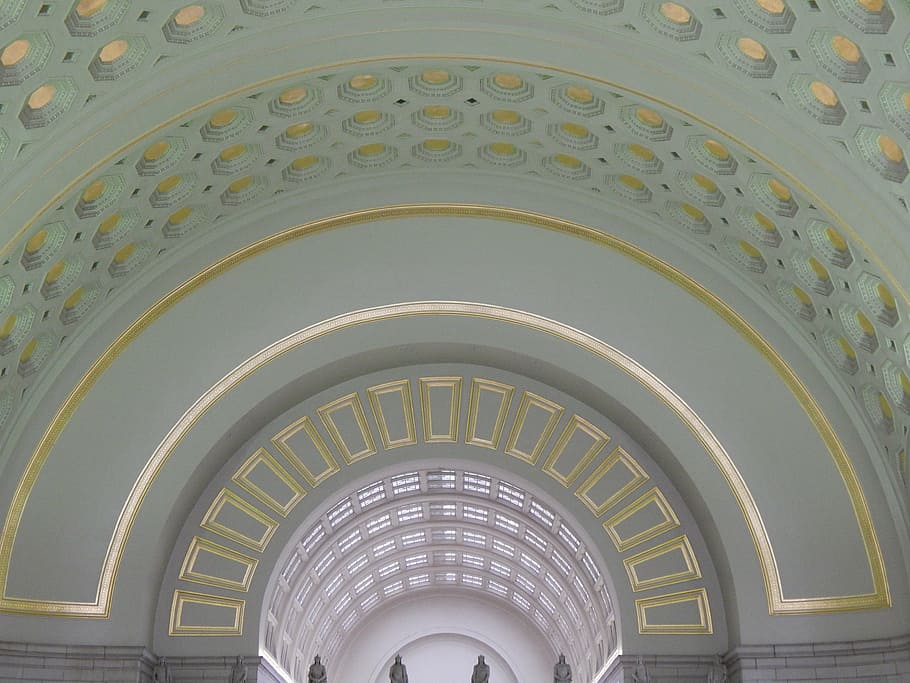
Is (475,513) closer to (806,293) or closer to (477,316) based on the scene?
(477,316)

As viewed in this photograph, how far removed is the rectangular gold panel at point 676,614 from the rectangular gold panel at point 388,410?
5721 millimetres

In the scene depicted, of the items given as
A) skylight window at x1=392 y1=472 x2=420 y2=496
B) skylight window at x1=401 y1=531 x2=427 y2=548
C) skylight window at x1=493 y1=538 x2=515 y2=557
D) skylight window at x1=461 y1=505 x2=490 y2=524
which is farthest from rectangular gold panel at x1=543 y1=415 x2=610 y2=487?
skylight window at x1=401 y1=531 x2=427 y2=548

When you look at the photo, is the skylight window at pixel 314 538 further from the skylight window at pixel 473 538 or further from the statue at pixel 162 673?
the statue at pixel 162 673

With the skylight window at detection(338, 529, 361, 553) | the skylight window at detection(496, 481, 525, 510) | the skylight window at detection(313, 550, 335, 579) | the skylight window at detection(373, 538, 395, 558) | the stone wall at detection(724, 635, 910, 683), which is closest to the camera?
the stone wall at detection(724, 635, 910, 683)

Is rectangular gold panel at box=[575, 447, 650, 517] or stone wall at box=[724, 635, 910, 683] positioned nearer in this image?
stone wall at box=[724, 635, 910, 683]

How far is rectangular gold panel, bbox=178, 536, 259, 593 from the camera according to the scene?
71.8ft

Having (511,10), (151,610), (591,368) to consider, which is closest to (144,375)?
(151,610)

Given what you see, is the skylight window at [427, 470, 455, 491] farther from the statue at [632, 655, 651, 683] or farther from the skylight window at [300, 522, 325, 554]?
the statue at [632, 655, 651, 683]

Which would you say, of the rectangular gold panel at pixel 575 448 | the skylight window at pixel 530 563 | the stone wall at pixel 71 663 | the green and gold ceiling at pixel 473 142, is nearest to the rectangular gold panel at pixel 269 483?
the stone wall at pixel 71 663

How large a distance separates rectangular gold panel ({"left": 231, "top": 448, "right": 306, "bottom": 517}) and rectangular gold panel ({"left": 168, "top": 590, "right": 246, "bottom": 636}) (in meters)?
2.09

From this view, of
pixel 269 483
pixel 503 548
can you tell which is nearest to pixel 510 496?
pixel 503 548

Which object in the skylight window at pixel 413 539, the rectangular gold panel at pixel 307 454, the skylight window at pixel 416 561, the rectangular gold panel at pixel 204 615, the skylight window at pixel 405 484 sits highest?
the skylight window at pixel 416 561

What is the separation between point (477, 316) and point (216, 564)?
7.24m

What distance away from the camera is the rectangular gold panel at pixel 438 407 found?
22.5 meters
